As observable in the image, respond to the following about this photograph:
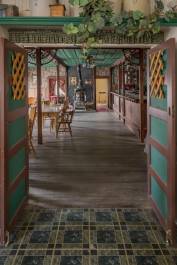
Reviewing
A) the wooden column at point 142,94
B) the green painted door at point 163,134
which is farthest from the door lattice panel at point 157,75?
the wooden column at point 142,94

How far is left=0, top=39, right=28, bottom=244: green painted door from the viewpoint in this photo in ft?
9.48

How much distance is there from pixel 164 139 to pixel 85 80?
16471mm

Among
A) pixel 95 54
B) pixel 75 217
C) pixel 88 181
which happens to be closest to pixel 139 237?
pixel 75 217

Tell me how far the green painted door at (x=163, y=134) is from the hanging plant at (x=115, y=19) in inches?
9.7

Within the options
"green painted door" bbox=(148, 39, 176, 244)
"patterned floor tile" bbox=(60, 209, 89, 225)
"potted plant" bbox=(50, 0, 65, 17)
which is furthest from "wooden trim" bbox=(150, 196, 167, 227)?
"potted plant" bbox=(50, 0, 65, 17)

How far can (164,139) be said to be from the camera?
125 inches

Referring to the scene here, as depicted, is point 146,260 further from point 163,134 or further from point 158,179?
point 163,134

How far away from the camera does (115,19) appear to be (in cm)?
296

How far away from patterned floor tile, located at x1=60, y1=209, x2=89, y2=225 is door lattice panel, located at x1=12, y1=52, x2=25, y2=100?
1388mm

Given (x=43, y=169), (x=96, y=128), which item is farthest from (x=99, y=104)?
(x=43, y=169)

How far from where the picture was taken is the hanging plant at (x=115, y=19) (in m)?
2.95

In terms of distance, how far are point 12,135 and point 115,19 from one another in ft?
4.92

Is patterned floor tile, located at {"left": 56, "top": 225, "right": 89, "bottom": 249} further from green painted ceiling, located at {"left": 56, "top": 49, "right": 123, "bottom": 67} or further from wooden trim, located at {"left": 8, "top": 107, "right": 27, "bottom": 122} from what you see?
green painted ceiling, located at {"left": 56, "top": 49, "right": 123, "bottom": 67}

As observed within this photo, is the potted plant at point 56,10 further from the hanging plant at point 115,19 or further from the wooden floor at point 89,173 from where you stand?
the wooden floor at point 89,173
